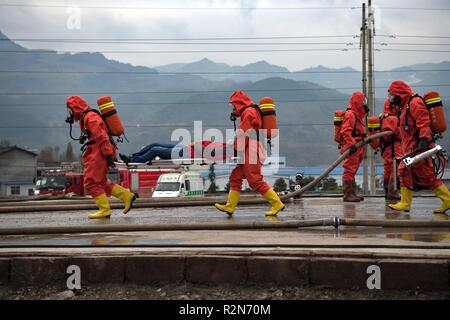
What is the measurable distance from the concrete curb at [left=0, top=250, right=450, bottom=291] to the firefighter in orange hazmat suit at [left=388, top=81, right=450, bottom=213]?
11.9 ft

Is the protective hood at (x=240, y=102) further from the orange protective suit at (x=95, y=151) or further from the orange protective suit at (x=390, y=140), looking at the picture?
the orange protective suit at (x=390, y=140)

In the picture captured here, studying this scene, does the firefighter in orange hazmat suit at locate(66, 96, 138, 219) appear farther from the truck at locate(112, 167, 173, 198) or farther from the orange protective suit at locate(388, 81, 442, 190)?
the truck at locate(112, 167, 173, 198)

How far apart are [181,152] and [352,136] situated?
1123 centimetres

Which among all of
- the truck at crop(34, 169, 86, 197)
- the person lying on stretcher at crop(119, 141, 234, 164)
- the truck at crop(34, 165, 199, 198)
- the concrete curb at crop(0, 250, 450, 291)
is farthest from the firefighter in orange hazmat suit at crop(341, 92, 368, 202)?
the truck at crop(34, 169, 86, 197)

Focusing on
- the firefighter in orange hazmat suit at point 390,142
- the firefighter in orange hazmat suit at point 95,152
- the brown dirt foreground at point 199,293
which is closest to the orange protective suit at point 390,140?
the firefighter in orange hazmat suit at point 390,142

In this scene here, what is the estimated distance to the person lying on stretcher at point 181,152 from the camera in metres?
18.2

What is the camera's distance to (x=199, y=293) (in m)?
4.18

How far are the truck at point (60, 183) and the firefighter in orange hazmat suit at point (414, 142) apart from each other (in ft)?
111

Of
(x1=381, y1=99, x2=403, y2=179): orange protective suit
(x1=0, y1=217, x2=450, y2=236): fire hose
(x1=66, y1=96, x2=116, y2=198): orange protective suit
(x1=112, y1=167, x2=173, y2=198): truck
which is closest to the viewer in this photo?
(x1=0, y1=217, x2=450, y2=236): fire hose

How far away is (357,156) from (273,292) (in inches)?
265

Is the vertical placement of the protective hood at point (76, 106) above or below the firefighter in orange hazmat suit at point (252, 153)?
above

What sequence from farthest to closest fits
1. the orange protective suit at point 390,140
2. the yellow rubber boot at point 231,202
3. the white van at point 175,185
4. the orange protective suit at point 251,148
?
the white van at point 175,185 < the orange protective suit at point 390,140 < the yellow rubber boot at point 231,202 < the orange protective suit at point 251,148

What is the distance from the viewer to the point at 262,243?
4902 millimetres

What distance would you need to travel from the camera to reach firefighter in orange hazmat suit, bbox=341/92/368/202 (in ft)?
32.6
